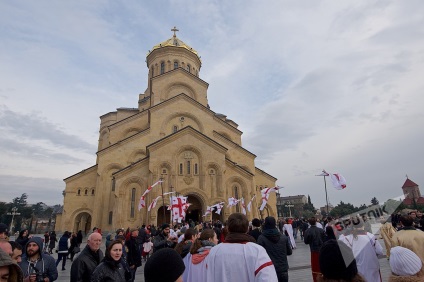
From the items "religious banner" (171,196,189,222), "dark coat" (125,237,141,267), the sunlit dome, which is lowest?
"dark coat" (125,237,141,267)

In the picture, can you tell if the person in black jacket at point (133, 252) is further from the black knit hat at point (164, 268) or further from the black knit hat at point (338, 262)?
the black knit hat at point (338, 262)

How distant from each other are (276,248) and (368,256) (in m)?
1.56

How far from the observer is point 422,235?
12.8 ft

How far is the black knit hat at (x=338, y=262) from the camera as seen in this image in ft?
5.93

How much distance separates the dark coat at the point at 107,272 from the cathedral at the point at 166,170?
1602 centimetres

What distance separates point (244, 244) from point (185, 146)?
72.5 ft


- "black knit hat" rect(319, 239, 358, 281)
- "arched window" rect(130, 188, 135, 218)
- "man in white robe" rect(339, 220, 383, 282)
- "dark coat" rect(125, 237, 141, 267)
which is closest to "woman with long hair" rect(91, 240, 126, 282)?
"black knit hat" rect(319, 239, 358, 281)

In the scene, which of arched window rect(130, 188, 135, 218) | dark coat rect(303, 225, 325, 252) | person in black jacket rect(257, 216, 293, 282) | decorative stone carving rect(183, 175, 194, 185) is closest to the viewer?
person in black jacket rect(257, 216, 293, 282)

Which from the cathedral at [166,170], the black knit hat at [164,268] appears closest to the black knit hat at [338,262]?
the black knit hat at [164,268]

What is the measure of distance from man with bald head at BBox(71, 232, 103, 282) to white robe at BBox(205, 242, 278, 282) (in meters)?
2.40

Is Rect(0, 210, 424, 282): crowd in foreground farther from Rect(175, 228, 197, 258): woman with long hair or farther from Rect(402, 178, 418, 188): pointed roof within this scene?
Rect(402, 178, 418, 188): pointed roof

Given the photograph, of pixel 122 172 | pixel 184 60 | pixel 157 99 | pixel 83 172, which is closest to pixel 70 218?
pixel 83 172

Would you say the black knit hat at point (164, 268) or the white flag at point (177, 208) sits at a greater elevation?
the white flag at point (177, 208)

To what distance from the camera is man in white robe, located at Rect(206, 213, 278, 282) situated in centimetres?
260
